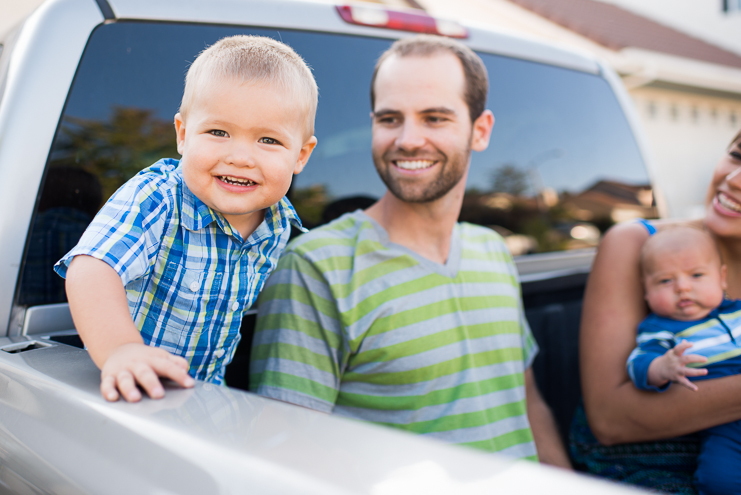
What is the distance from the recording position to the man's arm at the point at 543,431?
2.07 metres

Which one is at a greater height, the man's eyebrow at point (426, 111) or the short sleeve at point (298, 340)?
the man's eyebrow at point (426, 111)

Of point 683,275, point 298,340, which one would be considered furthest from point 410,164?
point 683,275

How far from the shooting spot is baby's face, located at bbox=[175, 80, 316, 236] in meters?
1.18

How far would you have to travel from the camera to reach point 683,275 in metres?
1.82

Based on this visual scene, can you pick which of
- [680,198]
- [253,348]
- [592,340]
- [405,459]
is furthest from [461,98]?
[680,198]

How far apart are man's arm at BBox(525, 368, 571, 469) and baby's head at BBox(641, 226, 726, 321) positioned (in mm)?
527

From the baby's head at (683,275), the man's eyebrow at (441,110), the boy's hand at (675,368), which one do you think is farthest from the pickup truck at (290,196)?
the boy's hand at (675,368)

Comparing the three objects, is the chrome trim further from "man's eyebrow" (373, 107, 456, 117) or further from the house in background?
the house in background

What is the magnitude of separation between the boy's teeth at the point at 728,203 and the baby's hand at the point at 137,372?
178cm

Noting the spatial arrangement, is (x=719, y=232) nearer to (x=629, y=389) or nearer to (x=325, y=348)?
(x=629, y=389)

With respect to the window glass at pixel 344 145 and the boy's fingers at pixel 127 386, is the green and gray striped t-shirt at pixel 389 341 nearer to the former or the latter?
the window glass at pixel 344 145

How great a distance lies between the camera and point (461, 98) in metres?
1.96

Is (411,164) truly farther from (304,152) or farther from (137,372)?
(137,372)

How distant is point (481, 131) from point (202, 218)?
1.19 meters
